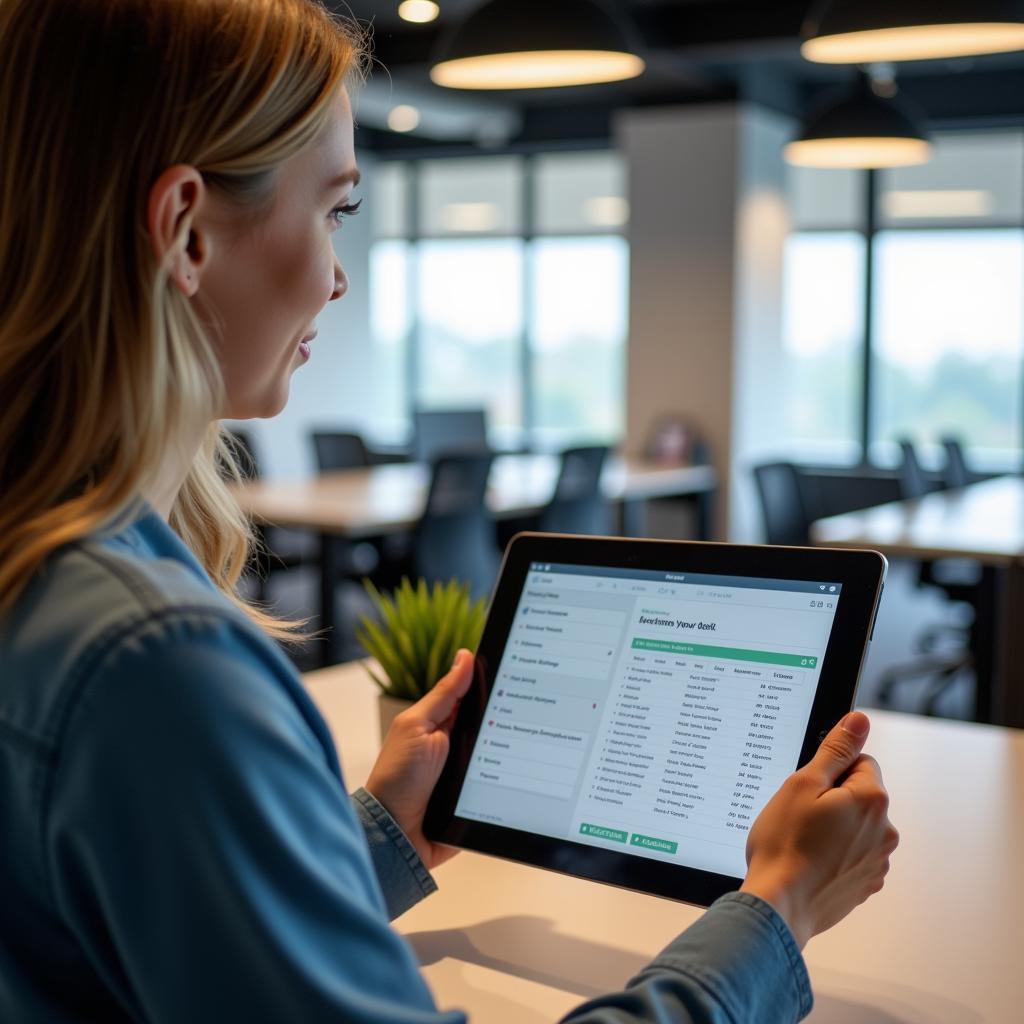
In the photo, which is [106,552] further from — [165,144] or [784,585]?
[784,585]

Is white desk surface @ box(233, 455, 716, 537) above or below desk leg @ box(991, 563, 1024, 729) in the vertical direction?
above

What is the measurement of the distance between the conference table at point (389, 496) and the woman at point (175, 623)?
2.54m

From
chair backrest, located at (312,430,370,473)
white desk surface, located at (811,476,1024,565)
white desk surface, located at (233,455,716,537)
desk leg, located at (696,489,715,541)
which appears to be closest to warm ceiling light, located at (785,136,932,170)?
white desk surface, located at (811,476,1024,565)

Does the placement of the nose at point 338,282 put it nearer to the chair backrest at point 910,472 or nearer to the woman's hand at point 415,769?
the woman's hand at point 415,769


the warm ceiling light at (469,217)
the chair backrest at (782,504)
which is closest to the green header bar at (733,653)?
the chair backrest at (782,504)

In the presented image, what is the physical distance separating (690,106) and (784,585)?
22.6 feet

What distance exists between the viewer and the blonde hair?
687 millimetres

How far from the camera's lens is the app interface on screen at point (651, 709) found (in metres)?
0.93

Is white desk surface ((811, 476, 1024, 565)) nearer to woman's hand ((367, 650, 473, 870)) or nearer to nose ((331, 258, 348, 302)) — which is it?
woman's hand ((367, 650, 473, 870))

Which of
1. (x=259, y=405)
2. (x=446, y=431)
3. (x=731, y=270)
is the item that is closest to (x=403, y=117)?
(x=731, y=270)

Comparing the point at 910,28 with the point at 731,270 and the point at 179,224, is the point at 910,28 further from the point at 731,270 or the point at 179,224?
the point at 731,270

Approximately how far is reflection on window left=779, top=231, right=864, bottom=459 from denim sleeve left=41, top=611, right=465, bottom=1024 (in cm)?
768

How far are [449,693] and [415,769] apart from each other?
0.23ft

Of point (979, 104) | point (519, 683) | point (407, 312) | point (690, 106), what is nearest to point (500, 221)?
point (407, 312)
